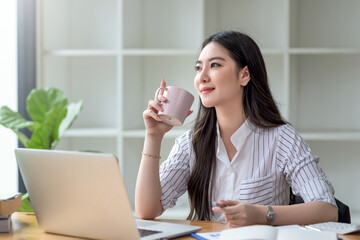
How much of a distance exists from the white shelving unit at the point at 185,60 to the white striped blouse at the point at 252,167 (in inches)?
46.3

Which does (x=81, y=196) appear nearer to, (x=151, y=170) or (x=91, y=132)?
(x=151, y=170)

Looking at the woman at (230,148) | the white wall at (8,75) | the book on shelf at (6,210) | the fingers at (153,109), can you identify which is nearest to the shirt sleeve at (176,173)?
the woman at (230,148)

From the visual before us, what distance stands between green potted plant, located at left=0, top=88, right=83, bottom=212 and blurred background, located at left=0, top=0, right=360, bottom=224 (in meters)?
0.31

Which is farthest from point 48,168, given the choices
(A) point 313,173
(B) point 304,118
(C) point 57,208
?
(B) point 304,118

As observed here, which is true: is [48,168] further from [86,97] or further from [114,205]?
[86,97]

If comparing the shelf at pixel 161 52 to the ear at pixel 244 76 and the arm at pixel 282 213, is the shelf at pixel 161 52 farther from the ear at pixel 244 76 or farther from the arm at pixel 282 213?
the arm at pixel 282 213

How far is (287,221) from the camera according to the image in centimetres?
152

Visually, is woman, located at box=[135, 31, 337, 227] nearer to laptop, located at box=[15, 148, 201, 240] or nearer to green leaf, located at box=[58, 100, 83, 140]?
laptop, located at box=[15, 148, 201, 240]

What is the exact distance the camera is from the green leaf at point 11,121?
8.73ft

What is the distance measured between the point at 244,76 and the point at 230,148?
267mm

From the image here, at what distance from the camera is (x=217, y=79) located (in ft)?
6.12

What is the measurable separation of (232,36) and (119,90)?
1.24 m

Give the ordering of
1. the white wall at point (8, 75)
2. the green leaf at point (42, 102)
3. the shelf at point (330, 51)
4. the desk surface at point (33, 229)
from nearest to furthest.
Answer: the desk surface at point (33, 229) → the green leaf at point (42, 102) → the shelf at point (330, 51) → the white wall at point (8, 75)

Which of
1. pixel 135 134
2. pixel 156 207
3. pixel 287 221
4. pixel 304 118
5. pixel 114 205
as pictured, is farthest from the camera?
pixel 304 118
